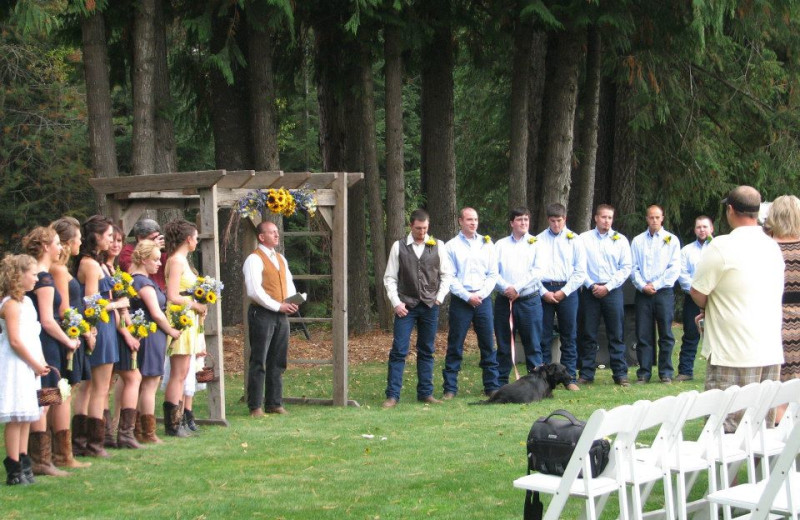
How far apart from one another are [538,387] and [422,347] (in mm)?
1262

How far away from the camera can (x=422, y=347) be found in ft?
37.4

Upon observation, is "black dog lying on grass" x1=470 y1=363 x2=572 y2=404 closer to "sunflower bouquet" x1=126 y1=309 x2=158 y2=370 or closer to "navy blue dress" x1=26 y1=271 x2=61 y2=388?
"sunflower bouquet" x1=126 y1=309 x2=158 y2=370

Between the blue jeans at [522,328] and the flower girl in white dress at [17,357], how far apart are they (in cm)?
592

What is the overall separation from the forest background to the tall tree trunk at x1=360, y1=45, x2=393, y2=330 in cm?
4

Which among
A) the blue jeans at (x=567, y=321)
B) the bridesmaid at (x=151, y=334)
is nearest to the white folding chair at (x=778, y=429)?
the bridesmaid at (x=151, y=334)

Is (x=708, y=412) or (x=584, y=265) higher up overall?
(x=584, y=265)

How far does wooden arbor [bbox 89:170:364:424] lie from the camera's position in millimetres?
10133

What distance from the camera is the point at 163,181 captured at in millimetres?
10023

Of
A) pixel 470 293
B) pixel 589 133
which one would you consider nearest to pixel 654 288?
Answer: pixel 470 293

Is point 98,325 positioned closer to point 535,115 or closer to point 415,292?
point 415,292

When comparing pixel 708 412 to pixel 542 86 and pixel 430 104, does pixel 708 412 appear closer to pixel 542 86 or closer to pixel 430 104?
pixel 430 104

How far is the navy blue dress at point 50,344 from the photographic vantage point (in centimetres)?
734

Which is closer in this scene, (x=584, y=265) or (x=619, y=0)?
(x=584, y=265)

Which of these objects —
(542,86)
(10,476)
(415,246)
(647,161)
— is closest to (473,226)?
(415,246)
